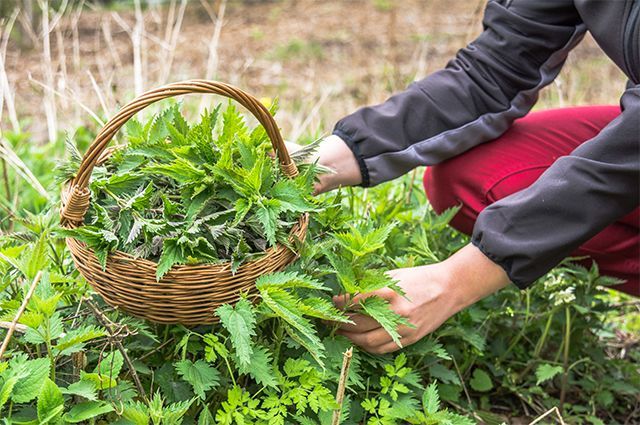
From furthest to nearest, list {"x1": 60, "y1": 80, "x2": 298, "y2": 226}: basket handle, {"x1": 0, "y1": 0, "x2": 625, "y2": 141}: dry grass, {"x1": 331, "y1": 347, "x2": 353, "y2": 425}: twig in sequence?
1. {"x1": 0, "y1": 0, "x2": 625, "y2": 141}: dry grass
2. {"x1": 60, "y1": 80, "x2": 298, "y2": 226}: basket handle
3. {"x1": 331, "y1": 347, "x2": 353, "y2": 425}: twig

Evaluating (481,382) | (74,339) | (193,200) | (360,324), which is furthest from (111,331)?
(481,382)

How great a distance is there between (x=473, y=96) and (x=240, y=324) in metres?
1.03

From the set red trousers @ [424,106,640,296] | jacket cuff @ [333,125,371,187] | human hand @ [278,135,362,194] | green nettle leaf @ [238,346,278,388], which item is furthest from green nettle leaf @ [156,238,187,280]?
red trousers @ [424,106,640,296]

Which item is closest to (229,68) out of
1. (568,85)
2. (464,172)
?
(568,85)

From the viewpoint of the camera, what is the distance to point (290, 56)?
582 centimetres

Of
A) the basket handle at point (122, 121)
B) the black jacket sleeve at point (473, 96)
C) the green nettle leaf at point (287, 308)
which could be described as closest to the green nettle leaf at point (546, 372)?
the black jacket sleeve at point (473, 96)

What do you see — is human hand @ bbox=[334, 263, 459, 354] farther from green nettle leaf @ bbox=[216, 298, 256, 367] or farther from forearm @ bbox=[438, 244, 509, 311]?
green nettle leaf @ bbox=[216, 298, 256, 367]

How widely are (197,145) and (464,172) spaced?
828mm

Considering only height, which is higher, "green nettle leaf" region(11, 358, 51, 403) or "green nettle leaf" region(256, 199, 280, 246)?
"green nettle leaf" region(256, 199, 280, 246)

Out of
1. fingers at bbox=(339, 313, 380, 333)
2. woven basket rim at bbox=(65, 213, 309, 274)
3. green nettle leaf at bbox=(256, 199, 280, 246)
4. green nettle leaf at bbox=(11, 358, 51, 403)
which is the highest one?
green nettle leaf at bbox=(256, 199, 280, 246)

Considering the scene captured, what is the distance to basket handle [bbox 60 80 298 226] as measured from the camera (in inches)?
51.1

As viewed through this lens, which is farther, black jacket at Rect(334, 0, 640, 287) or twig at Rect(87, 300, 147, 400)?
black jacket at Rect(334, 0, 640, 287)

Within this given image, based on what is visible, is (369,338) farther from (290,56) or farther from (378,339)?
(290,56)

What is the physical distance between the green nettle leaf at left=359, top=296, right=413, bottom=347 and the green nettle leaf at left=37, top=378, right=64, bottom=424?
22.8 inches
